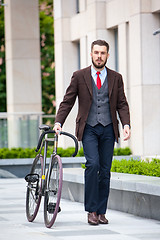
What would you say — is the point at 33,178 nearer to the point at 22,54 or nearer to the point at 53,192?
the point at 53,192

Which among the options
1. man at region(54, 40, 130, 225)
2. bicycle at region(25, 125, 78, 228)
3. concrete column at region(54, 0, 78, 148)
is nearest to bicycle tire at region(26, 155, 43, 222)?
bicycle at region(25, 125, 78, 228)

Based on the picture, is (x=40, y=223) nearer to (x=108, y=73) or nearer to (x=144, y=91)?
(x=108, y=73)

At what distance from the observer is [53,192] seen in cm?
803

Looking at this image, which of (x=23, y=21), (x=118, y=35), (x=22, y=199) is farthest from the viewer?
(x=23, y=21)

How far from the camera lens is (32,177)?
8.47 m

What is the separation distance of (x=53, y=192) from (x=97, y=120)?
3.23 ft

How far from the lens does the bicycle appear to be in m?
7.89

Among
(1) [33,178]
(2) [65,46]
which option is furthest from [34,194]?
(2) [65,46]

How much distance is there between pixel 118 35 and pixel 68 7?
409 centimetres

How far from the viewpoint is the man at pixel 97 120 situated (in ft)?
26.9

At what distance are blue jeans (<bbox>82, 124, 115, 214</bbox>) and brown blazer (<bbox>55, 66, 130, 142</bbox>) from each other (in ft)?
0.34

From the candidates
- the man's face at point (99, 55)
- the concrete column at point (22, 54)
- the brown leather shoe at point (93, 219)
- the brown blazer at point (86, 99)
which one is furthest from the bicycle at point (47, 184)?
the concrete column at point (22, 54)

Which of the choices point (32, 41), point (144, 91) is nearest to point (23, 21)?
point (32, 41)

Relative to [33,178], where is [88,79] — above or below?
above
